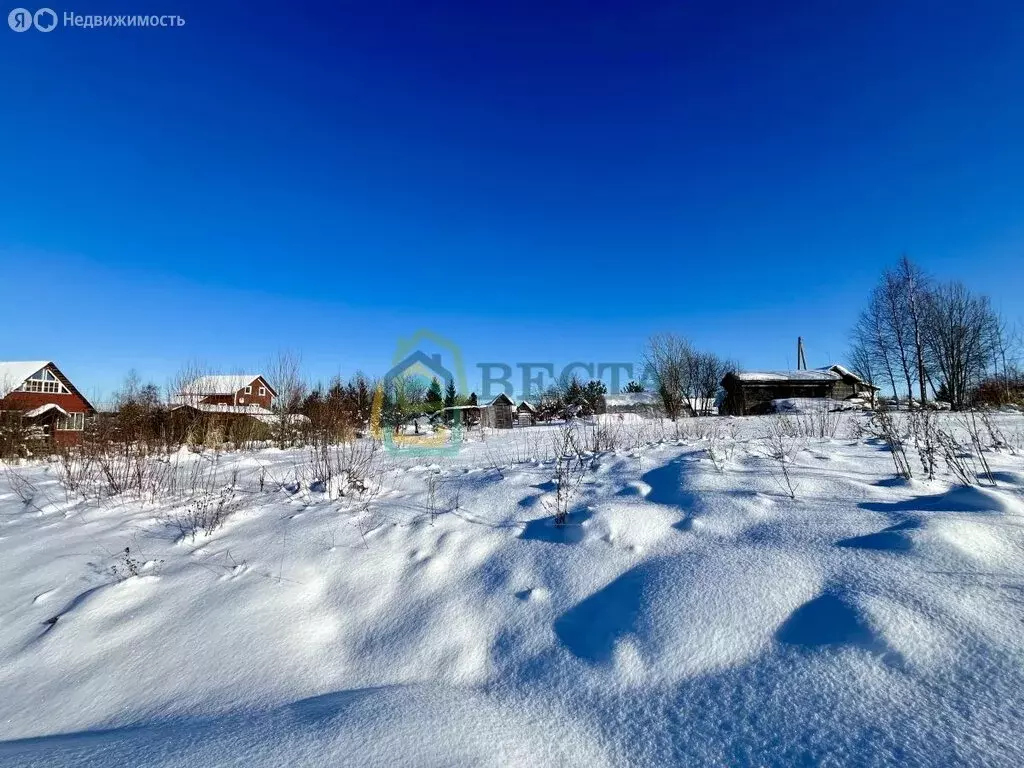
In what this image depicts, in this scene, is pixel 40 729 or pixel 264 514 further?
pixel 264 514

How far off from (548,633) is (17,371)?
37033 mm

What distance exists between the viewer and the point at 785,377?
93.5ft

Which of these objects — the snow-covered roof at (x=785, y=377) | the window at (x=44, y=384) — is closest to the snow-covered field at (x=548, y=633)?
the snow-covered roof at (x=785, y=377)

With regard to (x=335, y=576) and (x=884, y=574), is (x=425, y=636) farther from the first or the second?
(x=884, y=574)

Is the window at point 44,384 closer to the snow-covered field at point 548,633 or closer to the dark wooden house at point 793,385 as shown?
the snow-covered field at point 548,633

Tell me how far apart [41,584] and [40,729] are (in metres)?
1.57

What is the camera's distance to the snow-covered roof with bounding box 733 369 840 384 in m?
28.4

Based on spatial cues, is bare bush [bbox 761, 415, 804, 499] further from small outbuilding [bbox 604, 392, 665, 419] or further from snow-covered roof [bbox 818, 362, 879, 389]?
snow-covered roof [bbox 818, 362, 879, 389]

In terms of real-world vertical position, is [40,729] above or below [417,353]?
below

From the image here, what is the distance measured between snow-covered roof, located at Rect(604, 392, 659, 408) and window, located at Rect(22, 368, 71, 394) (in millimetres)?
33412

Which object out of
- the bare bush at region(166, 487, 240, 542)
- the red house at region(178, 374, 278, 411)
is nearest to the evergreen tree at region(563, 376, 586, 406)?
the red house at region(178, 374, 278, 411)

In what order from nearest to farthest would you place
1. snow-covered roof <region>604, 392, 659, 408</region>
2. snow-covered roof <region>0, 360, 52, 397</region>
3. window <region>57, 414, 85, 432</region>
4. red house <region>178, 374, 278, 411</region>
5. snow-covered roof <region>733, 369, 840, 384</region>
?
red house <region>178, 374, 278, 411</region> < snow-covered roof <region>0, 360, 52, 397</region> < window <region>57, 414, 85, 432</region> < snow-covered roof <region>604, 392, 659, 408</region> < snow-covered roof <region>733, 369, 840, 384</region>

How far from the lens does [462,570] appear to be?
2414 millimetres

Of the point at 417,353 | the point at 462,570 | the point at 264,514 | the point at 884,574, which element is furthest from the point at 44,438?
the point at 884,574
